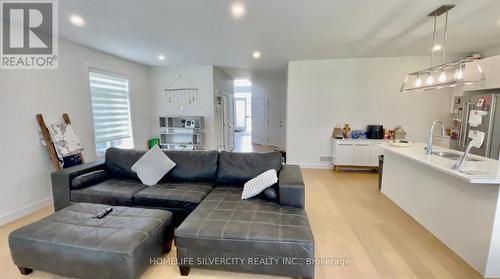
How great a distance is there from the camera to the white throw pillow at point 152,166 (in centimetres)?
284

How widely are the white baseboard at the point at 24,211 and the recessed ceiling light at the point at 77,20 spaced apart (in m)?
2.52

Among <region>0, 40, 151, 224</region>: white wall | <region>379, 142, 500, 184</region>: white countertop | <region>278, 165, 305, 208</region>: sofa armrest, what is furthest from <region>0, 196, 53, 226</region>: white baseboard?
<region>379, 142, 500, 184</region>: white countertop

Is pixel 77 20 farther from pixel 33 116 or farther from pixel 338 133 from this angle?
pixel 338 133

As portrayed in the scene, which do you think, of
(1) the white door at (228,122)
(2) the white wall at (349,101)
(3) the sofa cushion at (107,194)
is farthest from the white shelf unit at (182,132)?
(3) the sofa cushion at (107,194)

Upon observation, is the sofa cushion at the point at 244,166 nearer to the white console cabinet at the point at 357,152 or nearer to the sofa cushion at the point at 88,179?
the sofa cushion at the point at 88,179

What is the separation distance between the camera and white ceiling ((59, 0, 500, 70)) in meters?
2.44

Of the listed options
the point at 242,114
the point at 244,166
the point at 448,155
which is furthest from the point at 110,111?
the point at 242,114

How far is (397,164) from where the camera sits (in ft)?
10.5

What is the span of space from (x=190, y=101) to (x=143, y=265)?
452cm

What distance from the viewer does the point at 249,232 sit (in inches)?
68.2

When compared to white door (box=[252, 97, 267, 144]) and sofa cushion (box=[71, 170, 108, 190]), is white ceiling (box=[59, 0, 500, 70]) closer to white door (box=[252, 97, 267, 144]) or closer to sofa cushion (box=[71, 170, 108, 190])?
sofa cushion (box=[71, 170, 108, 190])

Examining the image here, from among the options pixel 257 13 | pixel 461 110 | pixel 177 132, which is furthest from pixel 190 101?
pixel 461 110

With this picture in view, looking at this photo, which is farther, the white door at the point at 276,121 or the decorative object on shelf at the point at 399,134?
the white door at the point at 276,121

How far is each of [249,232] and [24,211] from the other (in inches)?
129
